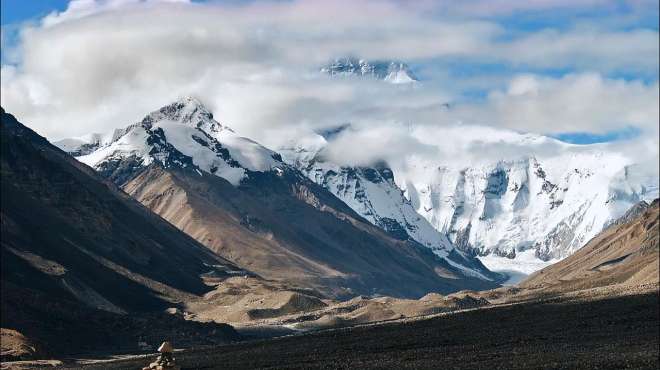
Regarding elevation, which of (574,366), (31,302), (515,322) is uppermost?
(31,302)

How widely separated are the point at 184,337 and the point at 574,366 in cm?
9127

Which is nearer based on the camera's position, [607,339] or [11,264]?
[607,339]

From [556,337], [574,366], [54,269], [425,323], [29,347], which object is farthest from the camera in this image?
[54,269]

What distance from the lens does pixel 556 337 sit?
111m

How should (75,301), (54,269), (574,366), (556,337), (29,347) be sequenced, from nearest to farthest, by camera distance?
(574,366) < (556,337) < (29,347) < (75,301) < (54,269)

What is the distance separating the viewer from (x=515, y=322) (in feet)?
435

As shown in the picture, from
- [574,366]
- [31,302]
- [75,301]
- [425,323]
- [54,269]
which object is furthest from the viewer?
[54,269]

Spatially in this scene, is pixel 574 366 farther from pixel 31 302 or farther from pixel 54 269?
pixel 54 269

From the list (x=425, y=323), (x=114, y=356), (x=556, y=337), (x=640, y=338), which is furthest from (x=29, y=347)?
(x=640, y=338)

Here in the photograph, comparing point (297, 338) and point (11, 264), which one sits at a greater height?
point (11, 264)

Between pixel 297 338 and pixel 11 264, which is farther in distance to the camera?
pixel 11 264

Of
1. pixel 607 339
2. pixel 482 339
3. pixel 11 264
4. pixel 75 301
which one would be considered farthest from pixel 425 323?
pixel 11 264

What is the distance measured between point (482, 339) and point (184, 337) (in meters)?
56.2

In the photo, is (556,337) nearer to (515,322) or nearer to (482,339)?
(482,339)
